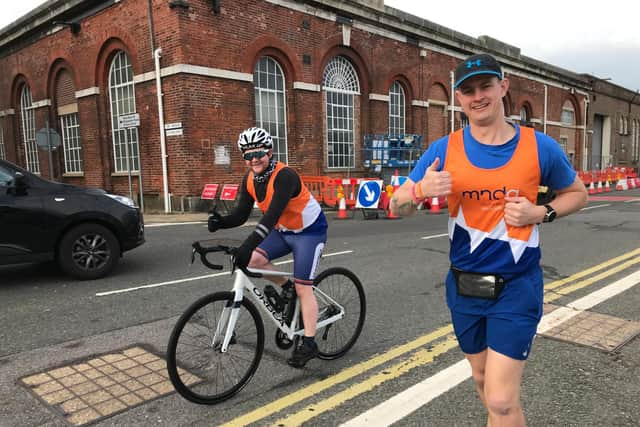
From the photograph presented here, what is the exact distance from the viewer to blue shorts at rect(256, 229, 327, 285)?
3521mm

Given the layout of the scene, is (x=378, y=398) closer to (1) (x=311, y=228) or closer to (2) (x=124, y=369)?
(1) (x=311, y=228)

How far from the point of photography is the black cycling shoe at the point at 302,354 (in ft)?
11.8

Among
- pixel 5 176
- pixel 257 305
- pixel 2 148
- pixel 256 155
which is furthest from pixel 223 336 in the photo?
pixel 2 148

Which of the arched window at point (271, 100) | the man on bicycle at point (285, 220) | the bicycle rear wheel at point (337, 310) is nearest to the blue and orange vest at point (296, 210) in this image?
the man on bicycle at point (285, 220)

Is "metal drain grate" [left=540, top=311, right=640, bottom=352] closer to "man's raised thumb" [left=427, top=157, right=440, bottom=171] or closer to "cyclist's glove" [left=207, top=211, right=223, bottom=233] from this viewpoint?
"man's raised thumb" [left=427, top=157, right=440, bottom=171]

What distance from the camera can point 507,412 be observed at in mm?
2033

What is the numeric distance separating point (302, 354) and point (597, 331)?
2838 mm

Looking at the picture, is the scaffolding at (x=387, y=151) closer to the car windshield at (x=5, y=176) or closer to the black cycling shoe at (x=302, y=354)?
the car windshield at (x=5, y=176)

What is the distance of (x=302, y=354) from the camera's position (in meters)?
3.58

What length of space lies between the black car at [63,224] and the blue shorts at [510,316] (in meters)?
5.80

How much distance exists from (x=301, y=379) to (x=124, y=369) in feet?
4.58

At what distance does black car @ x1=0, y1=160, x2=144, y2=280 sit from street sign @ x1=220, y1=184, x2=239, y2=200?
7.66 metres

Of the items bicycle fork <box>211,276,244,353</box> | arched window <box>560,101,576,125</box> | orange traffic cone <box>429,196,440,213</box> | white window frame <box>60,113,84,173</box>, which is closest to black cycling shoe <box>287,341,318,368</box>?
bicycle fork <box>211,276,244,353</box>

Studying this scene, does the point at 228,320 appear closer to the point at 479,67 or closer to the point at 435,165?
the point at 435,165
